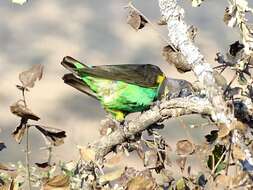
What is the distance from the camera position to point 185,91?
6.93ft

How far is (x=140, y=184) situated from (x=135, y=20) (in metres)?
0.53

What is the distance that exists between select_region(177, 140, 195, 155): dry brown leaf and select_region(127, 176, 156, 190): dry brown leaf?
16 cm

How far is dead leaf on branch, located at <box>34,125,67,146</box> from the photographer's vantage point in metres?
1.57

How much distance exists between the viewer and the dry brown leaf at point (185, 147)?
158cm

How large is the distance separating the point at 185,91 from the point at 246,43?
48 centimetres

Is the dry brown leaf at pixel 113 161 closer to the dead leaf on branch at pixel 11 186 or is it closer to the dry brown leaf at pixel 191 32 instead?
the dead leaf on branch at pixel 11 186

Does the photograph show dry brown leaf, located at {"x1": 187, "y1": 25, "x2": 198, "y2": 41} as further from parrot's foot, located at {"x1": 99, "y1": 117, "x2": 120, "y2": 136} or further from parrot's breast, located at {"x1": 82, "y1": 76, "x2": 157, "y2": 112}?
parrot's breast, located at {"x1": 82, "y1": 76, "x2": 157, "y2": 112}

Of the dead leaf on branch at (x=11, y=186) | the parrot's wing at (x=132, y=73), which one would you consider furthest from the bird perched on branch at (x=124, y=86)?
the dead leaf on branch at (x=11, y=186)

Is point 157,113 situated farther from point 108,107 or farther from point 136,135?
point 108,107

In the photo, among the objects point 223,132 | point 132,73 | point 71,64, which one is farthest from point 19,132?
→ point 132,73

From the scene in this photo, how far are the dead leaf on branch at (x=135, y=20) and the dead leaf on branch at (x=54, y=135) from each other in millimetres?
369

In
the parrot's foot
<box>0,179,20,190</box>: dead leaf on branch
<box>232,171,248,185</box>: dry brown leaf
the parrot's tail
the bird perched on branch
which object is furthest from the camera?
the bird perched on branch

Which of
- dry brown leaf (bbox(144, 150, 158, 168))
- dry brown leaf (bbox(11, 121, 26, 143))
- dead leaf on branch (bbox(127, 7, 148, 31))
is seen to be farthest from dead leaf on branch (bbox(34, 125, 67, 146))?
dead leaf on branch (bbox(127, 7, 148, 31))

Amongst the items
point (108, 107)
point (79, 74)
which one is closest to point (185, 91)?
point (79, 74)
